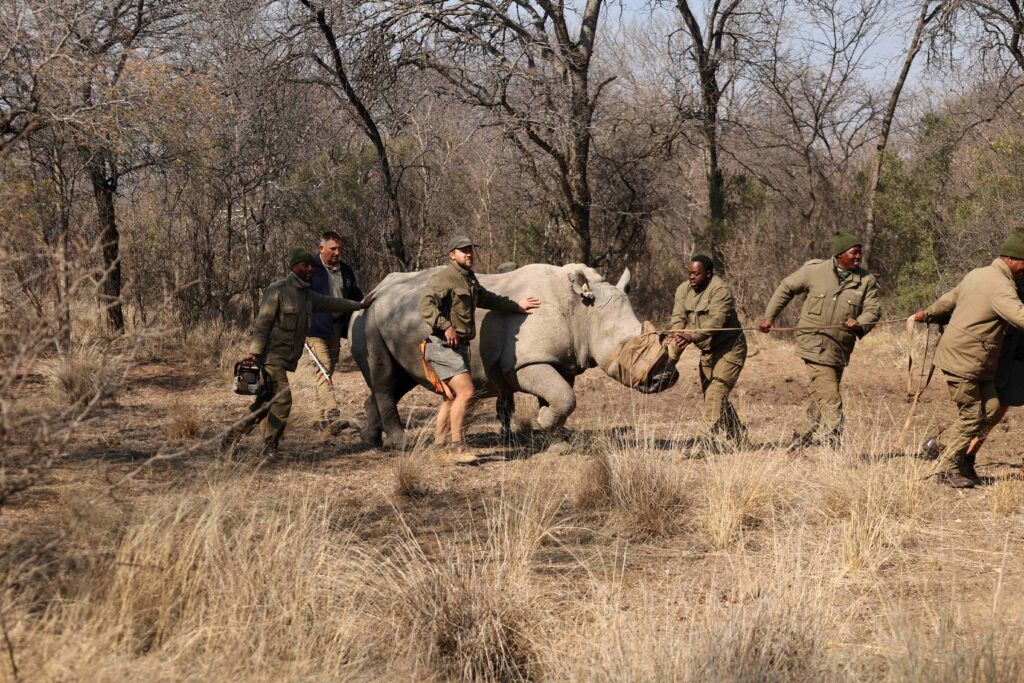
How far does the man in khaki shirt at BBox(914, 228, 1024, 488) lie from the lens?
721cm

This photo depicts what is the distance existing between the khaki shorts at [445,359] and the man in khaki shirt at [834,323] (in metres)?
2.51

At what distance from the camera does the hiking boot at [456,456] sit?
833 centimetres

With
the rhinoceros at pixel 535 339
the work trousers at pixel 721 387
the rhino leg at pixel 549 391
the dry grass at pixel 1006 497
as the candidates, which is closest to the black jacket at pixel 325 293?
the rhinoceros at pixel 535 339

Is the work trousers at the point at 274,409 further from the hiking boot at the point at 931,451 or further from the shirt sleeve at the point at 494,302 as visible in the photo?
the hiking boot at the point at 931,451

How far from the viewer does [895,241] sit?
54.6 ft

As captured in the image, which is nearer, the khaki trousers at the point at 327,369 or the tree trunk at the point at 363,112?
the khaki trousers at the point at 327,369

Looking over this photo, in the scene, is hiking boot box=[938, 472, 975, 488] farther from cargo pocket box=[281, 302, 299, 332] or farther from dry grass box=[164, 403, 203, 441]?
dry grass box=[164, 403, 203, 441]

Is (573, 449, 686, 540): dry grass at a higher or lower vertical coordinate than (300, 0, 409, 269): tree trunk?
lower

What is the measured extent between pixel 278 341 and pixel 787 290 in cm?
438

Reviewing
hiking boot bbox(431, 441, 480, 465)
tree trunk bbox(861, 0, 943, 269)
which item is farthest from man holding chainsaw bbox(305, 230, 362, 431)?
tree trunk bbox(861, 0, 943, 269)

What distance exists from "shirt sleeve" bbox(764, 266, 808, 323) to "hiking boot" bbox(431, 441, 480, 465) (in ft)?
9.17

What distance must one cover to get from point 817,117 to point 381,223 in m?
7.96

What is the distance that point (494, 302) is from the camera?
8.57 metres

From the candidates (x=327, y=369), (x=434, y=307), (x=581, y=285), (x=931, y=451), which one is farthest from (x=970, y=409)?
(x=327, y=369)
